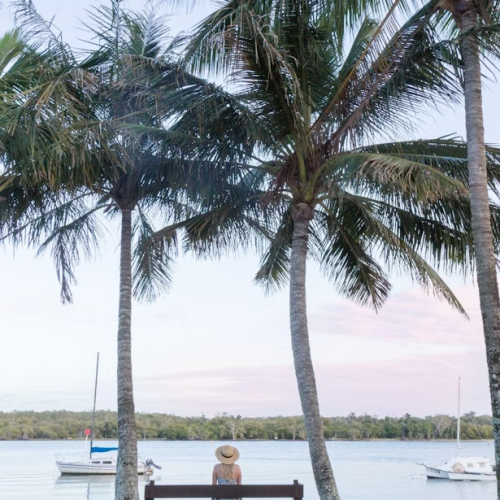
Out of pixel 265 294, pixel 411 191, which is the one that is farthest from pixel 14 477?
pixel 411 191

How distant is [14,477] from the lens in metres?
46.7

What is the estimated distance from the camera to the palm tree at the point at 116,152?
10.9 metres

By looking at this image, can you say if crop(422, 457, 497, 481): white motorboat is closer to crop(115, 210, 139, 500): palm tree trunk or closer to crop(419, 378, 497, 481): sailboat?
crop(419, 378, 497, 481): sailboat

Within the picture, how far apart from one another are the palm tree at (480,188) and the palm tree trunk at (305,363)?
3200 mm

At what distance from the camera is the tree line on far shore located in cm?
8712

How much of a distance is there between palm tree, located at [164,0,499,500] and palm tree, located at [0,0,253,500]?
900mm

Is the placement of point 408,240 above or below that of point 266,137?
below

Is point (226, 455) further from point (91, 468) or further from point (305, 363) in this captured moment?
point (91, 468)

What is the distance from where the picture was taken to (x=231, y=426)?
288 ft

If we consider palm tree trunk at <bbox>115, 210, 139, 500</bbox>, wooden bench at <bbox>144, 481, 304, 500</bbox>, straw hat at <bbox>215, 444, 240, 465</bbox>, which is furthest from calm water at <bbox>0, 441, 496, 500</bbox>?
wooden bench at <bbox>144, 481, 304, 500</bbox>

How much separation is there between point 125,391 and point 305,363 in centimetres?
341

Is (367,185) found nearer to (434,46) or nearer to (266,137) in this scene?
(266,137)

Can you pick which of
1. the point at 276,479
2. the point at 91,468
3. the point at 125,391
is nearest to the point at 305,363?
the point at 125,391

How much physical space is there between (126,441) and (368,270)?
5.33 metres
